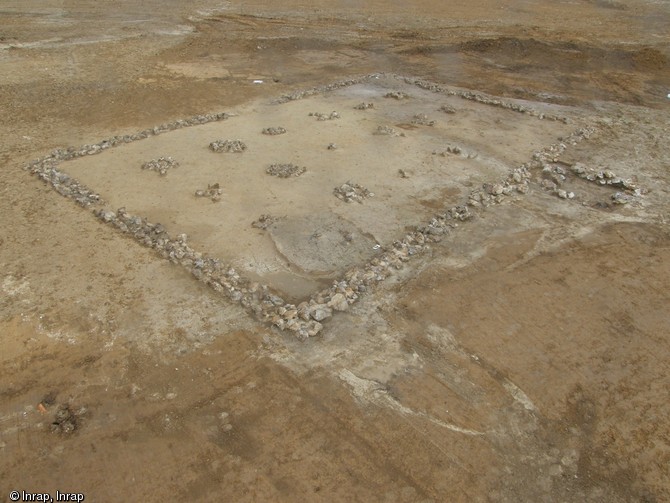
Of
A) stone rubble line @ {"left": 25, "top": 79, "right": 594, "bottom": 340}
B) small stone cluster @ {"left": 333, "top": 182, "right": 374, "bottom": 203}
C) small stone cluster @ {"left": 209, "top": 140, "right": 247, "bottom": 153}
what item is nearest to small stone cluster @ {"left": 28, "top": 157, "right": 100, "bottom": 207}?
stone rubble line @ {"left": 25, "top": 79, "right": 594, "bottom": 340}

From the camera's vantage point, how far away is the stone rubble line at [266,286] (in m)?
5.95

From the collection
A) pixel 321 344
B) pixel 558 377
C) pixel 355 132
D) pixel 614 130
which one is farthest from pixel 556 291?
pixel 614 130

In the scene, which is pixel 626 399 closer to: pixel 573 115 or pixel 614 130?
pixel 614 130

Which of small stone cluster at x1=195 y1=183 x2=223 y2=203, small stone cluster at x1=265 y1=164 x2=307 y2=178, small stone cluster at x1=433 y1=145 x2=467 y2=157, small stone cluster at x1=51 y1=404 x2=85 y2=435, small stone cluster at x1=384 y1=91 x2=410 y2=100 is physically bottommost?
small stone cluster at x1=51 y1=404 x2=85 y2=435

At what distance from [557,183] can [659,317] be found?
12.2 feet

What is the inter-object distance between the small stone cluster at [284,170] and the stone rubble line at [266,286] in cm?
253

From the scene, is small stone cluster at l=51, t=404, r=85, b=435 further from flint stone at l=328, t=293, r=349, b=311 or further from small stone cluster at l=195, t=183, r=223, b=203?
small stone cluster at l=195, t=183, r=223, b=203

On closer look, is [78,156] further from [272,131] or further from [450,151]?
[450,151]

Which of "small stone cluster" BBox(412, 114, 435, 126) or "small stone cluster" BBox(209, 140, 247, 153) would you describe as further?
"small stone cluster" BBox(412, 114, 435, 126)

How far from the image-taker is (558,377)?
530 cm

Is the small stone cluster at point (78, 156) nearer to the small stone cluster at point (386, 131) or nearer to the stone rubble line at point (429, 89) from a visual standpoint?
the stone rubble line at point (429, 89)

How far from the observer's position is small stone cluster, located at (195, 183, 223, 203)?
8341 mm

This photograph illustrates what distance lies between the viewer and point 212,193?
8.46 metres

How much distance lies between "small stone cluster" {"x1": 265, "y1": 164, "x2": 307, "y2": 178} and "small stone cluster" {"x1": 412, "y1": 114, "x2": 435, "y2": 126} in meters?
3.75
